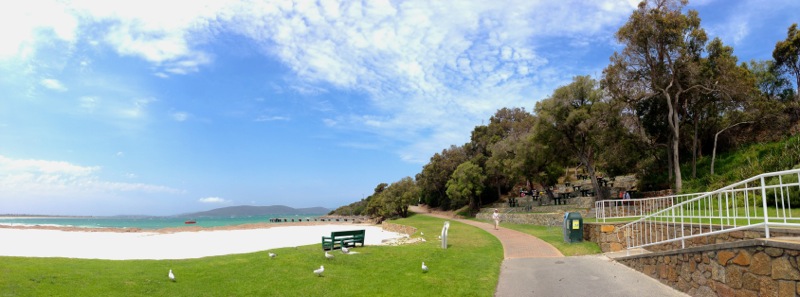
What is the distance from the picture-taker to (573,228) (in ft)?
47.8

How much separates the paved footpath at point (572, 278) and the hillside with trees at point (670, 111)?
10678 mm

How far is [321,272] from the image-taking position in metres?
9.32

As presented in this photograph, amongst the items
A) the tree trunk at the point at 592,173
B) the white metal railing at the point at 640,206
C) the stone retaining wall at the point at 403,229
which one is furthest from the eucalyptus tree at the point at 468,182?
the white metal railing at the point at 640,206

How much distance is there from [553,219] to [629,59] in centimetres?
1004

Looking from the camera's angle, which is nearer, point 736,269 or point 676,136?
point 736,269

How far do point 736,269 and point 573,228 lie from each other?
8.76 metres

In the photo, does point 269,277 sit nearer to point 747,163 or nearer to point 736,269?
point 736,269

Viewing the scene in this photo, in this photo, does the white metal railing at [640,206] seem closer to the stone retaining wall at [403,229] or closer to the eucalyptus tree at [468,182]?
the stone retaining wall at [403,229]

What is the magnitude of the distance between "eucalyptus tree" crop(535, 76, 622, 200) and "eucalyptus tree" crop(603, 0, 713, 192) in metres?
2.21

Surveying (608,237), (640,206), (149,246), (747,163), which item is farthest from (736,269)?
(149,246)

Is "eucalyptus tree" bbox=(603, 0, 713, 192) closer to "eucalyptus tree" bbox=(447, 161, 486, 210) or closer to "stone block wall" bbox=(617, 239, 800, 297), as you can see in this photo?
"stone block wall" bbox=(617, 239, 800, 297)

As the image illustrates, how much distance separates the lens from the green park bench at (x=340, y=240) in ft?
46.0

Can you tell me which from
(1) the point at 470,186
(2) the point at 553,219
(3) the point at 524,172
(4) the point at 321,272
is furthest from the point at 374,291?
(1) the point at 470,186

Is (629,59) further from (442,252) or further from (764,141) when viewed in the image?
(442,252)
